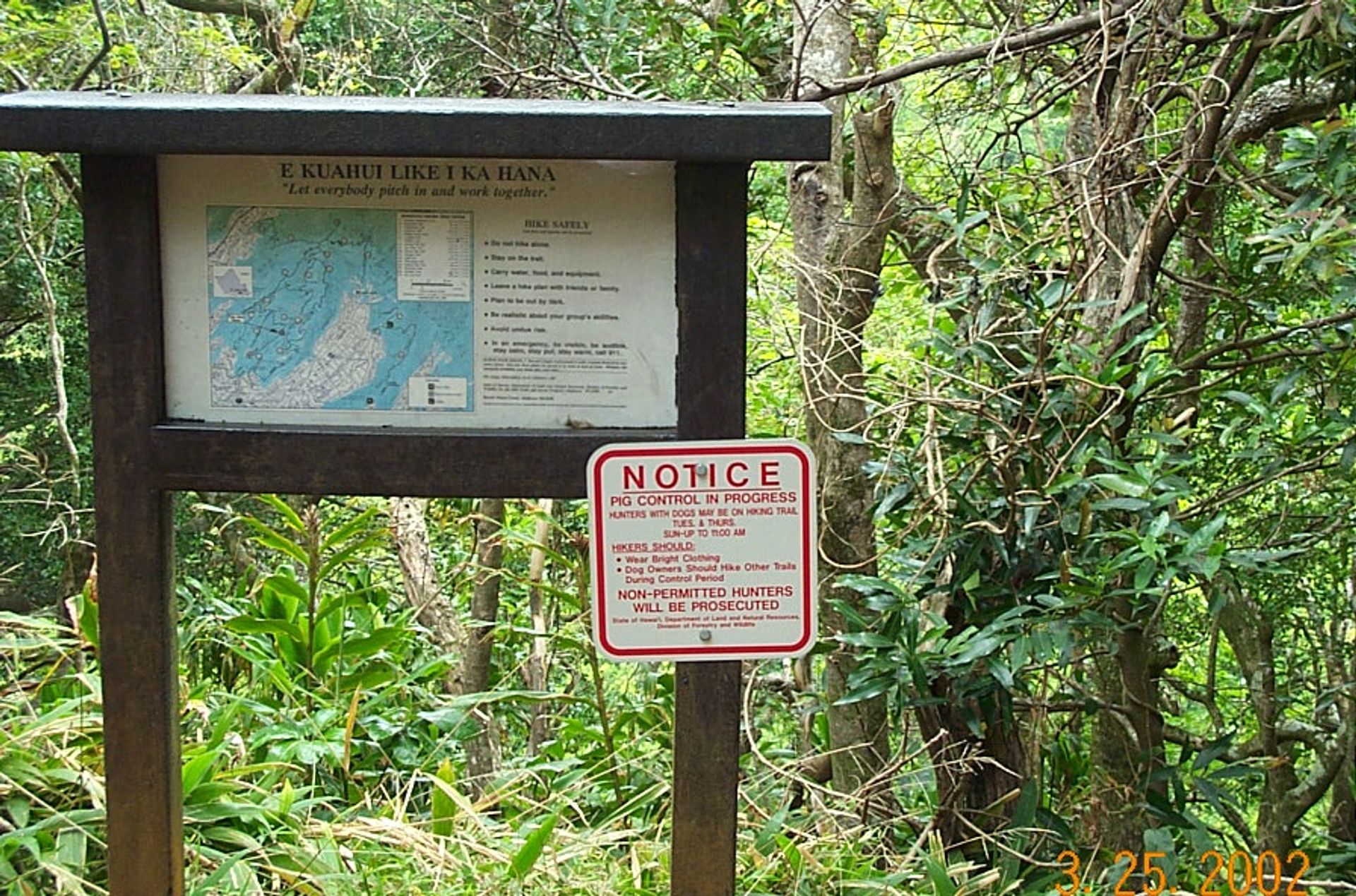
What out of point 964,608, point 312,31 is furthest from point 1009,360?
point 312,31

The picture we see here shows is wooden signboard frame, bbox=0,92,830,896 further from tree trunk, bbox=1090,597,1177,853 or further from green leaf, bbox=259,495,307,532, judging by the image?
tree trunk, bbox=1090,597,1177,853

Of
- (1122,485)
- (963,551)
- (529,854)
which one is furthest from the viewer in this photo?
(963,551)

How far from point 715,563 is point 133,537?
2.83 feet

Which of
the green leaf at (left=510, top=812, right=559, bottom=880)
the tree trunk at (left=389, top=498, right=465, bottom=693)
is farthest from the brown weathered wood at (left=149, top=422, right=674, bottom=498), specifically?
the tree trunk at (left=389, top=498, right=465, bottom=693)

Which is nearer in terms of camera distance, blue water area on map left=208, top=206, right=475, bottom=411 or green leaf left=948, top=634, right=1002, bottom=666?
blue water area on map left=208, top=206, right=475, bottom=411

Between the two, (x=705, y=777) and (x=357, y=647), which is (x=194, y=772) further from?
(x=705, y=777)

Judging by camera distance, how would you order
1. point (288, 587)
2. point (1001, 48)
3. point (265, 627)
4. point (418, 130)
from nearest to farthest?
point (418, 130) → point (1001, 48) → point (265, 627) → point (288, 587)

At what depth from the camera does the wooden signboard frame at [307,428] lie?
5.95 ft

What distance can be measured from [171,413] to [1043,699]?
7.51ft

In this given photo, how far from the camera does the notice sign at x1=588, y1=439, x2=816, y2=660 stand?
6.40ft

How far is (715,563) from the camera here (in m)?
1.98

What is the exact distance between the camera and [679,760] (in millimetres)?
2027

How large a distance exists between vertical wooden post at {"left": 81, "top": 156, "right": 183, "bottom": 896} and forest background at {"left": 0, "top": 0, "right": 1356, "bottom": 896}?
15.4 inches

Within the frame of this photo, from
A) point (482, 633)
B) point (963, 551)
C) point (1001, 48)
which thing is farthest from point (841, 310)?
point (482, 633)
